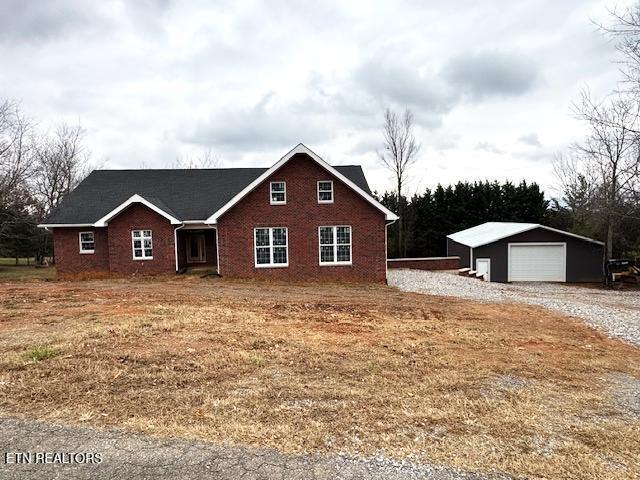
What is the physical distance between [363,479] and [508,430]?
184 centimetres

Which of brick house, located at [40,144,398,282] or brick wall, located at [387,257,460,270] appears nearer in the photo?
brick house, located at [40,144,398,282]

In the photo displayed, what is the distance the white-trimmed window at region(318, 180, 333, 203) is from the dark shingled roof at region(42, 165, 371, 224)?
4.00 meters

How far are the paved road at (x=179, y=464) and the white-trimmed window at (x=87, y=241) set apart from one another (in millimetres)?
19615

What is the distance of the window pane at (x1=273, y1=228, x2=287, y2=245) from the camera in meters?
19.5

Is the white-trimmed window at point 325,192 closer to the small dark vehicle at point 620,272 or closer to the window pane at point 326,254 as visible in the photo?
the window pane at point 326,254

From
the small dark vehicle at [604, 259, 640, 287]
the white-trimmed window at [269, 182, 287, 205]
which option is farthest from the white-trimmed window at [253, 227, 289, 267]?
the small dark vehicle at [604, 259, 640, 287]

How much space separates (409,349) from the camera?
7.50 meters

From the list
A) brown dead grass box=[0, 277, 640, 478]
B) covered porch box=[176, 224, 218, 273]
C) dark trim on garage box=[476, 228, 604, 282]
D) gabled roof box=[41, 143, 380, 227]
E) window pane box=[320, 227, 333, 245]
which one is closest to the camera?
brown dead grass box=[0, 277, 640, 478]

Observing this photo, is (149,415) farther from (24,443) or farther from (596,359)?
(596,359)

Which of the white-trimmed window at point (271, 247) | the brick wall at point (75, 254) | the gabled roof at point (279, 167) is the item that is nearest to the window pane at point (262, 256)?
the white-trimmed window at point (271, 247)

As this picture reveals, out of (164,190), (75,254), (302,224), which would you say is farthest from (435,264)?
(75,254)

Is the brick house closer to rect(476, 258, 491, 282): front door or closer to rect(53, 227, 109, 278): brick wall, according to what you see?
rect(53, 227, 109, 278): brick wall

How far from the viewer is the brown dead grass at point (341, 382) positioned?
3.88 meters

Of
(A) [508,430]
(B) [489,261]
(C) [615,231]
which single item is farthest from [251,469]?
(C) [615,231]
